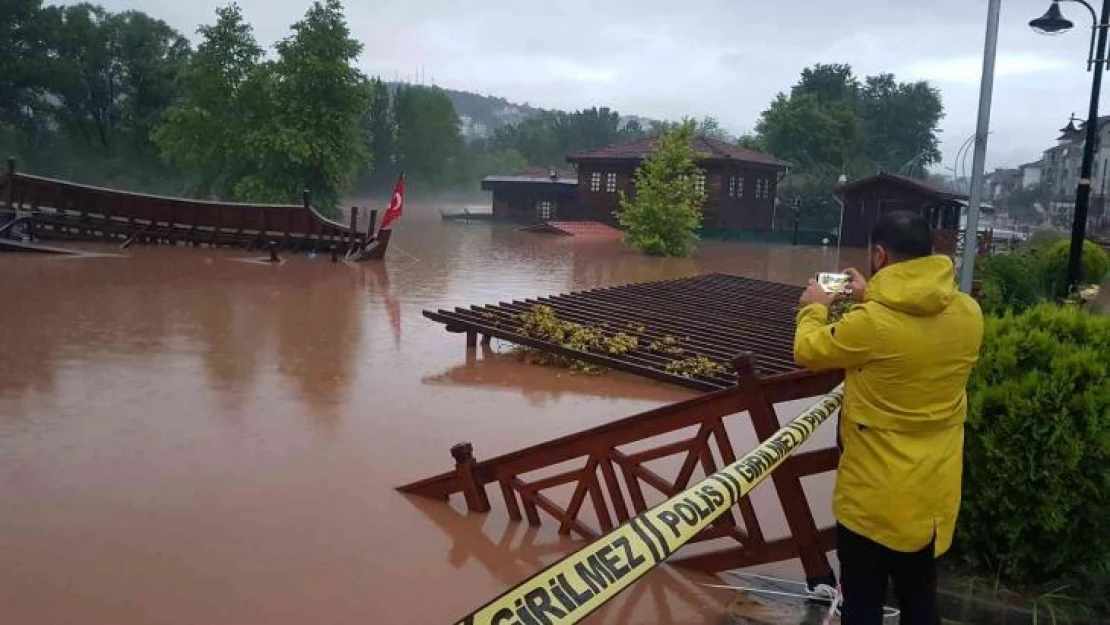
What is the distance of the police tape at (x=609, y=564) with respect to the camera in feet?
6.79

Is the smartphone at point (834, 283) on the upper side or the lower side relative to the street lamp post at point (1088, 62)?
lower

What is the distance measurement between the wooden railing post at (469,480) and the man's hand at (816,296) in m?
2.91

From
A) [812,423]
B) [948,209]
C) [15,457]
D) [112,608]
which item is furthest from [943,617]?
[948,209]

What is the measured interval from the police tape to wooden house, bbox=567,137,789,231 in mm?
39280

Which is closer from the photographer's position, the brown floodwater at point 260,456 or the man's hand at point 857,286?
the man's hand at point 857,286

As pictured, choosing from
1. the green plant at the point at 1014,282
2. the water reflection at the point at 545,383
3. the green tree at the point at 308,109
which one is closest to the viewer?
the water reflection at the point at 545,383

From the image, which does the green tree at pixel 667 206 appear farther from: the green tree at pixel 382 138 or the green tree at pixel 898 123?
the green tree at pixel 382 138

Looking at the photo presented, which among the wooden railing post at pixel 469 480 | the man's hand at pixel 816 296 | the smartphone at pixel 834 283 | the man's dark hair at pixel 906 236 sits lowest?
the wooden railing post at pixel 469 480

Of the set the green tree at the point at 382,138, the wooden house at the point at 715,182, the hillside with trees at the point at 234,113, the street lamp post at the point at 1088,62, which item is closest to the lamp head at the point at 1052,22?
the street lamp post at the point at 1088,62

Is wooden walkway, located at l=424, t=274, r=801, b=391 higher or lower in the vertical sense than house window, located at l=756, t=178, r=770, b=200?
lower

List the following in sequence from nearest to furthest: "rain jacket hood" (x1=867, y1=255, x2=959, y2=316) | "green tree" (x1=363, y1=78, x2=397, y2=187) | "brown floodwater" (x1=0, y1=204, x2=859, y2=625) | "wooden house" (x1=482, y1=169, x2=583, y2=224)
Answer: "rain jacket hood" (x1=867, y1=255, x2=959, y2=316), "brown floodwater" (x1=0, y1=204, x2=859, y2=625), "wooden house" (x1=482, y1=169, x2=583, y2=224), "green tree" (x1=363, y1=78, x2=397, y2=187)

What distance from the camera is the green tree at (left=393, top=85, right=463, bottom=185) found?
258ft

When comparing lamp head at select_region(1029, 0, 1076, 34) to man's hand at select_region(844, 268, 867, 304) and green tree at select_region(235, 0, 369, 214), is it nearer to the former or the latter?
man's hand at select_region(844, 268, 867, 304)

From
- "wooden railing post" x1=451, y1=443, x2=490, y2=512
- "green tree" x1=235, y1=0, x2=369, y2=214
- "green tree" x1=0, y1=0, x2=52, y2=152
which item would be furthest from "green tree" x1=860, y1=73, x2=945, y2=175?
"wooden railing post" x1=451, y1=443, x2=490, y2=512
